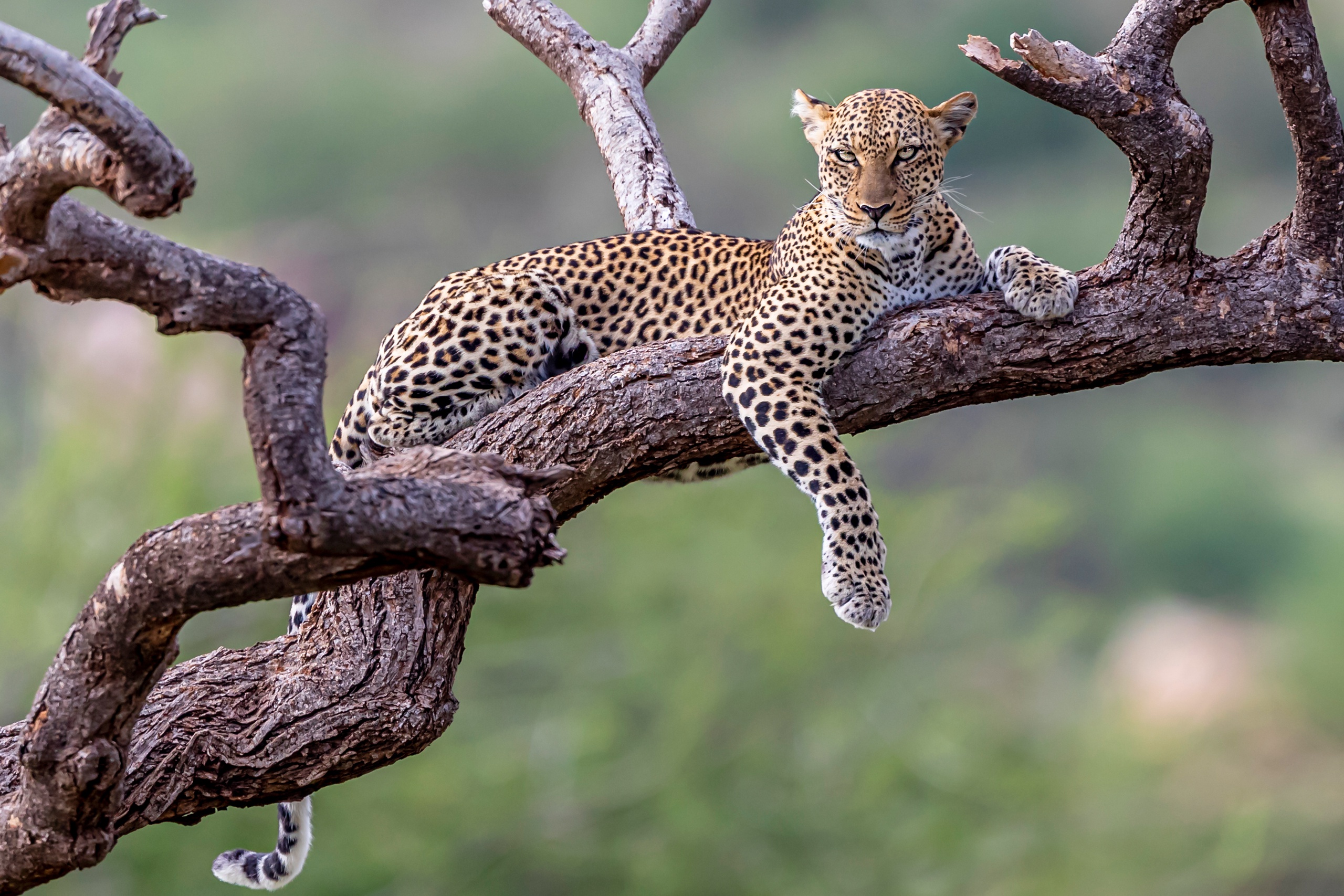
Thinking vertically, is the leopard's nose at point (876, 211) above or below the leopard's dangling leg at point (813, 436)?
above

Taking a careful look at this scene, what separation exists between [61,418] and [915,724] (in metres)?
9.06

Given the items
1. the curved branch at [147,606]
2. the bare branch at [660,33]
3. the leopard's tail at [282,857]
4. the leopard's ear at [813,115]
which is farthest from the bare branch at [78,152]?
the bare branch at [660,33]

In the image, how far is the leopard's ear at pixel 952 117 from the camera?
4.89m

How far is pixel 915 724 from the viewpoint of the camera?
608 inches

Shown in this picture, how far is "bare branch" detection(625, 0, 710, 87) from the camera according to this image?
22.7 feet

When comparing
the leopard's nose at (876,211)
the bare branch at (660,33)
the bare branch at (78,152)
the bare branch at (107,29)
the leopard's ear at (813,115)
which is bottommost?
the bare branch at (78,152)

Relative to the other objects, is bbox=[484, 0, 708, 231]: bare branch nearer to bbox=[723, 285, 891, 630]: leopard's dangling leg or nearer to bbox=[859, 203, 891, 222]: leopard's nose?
bbox=[859, 203, 891, 222]: leopard's nose

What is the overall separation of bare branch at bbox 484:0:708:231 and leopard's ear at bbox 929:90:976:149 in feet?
4.91

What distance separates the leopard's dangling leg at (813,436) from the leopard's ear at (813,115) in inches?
28.7

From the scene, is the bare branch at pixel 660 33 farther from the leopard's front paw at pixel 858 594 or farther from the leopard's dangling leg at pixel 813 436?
the leopard's front paw at pixel 858 594

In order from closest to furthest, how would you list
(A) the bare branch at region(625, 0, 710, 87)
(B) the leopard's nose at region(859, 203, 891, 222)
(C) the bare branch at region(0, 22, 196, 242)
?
(C) the bare branch at region(0, 22, 196, 242)
(B) the leopard's nose at region(859, 203, 891, 222)
(A) the bare branch at region(625, 0, 710, 87)

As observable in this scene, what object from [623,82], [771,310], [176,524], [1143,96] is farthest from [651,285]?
[176,524]

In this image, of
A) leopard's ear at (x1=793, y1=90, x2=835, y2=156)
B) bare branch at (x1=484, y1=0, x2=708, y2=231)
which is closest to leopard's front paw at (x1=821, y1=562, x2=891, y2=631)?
leopard's ear at (x1=793, y1=90, x2=835, y2=156)

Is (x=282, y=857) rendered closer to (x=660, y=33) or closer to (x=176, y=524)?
(x=176, y=524)
